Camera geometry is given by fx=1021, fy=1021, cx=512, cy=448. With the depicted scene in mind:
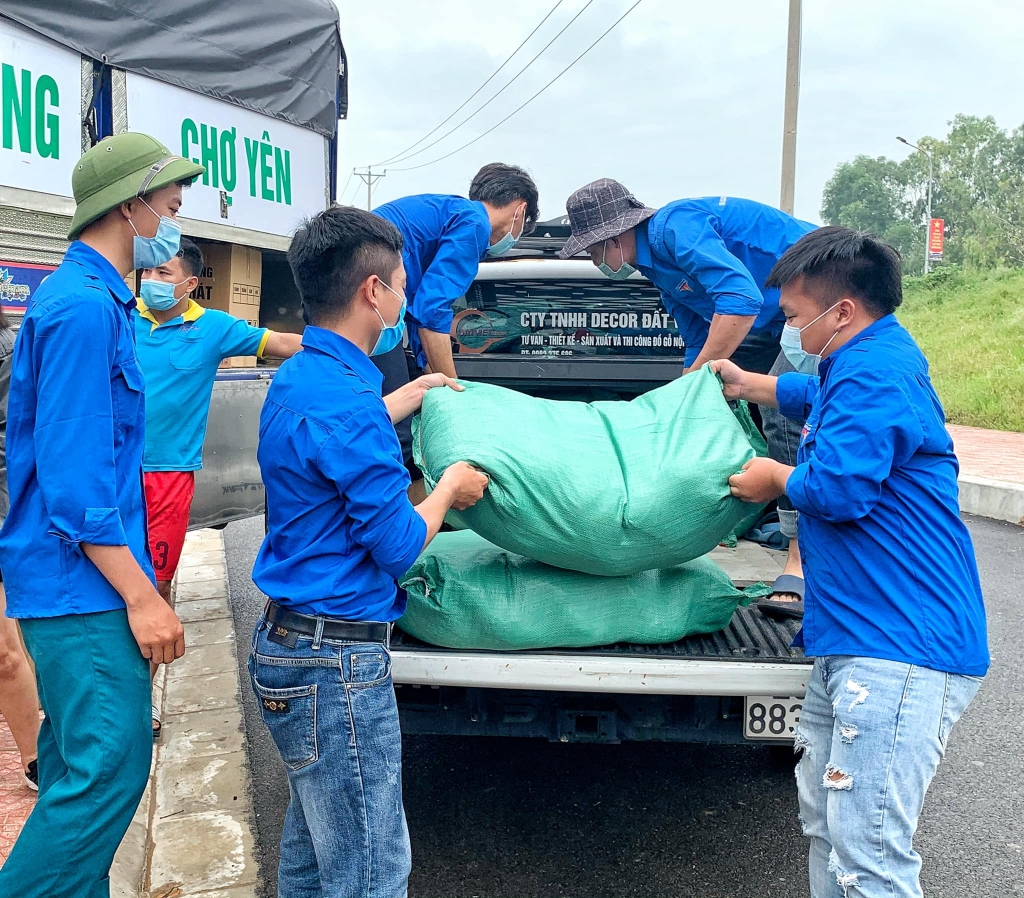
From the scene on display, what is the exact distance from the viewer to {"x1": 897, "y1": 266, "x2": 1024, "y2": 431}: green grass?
628 inches

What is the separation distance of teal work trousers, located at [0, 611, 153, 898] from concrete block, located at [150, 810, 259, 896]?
81 centimetres

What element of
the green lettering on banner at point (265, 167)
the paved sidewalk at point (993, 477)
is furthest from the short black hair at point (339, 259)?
the paved sidewalk at point (993, 477)

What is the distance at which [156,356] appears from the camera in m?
3.79

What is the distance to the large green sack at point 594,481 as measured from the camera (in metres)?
2.54

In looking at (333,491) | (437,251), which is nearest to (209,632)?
(437,251)

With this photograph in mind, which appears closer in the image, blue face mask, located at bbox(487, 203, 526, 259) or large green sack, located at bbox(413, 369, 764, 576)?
large green sack, located at bbox(413, 369, 764, 576)

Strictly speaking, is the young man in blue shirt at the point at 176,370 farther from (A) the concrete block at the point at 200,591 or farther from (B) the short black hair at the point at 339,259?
(A) the concrete block at the point at 200,591

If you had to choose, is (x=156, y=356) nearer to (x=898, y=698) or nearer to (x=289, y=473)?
(x=289, y=473)

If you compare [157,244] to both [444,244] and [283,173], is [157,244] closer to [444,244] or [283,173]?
[444,244]

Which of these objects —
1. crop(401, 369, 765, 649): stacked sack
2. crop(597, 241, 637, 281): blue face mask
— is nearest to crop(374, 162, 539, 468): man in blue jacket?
crop(597, 241, 637, 281): blue face mask

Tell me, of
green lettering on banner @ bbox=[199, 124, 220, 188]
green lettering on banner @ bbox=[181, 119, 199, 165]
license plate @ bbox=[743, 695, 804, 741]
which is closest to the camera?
license plate @ bbox=[743, 695, 804, 741]

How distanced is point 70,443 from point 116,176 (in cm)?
62

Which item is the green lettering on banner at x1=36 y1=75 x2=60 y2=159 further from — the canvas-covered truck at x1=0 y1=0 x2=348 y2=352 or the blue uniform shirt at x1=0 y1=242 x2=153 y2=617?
the blue uniform shirt at x1=0 y1=242 x2=153 y2=617

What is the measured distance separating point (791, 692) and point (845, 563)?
0.51 meters
